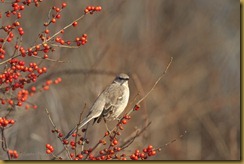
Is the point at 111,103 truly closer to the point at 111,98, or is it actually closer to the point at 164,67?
the point at 111,98

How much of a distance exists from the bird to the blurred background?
1.80m

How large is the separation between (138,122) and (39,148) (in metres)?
2.40

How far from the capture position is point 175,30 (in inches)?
593

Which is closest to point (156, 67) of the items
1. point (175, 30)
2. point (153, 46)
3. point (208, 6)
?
point (153, 46)

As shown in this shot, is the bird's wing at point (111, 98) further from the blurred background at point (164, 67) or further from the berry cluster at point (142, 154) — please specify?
the berry cluster at point (142, 154)

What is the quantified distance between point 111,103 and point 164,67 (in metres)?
6.40

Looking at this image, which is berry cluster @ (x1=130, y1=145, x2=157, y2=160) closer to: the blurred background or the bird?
the bird

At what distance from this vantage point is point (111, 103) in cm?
739

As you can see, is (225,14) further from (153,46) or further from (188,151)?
(188,151)

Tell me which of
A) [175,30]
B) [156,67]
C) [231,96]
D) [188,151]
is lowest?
[188,151]

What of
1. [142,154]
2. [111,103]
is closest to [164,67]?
[111,103]

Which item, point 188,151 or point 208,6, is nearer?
point 188,151

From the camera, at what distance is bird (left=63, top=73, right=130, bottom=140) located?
23.3 ft

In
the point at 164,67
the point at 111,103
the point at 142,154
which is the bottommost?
the point at 142,154
